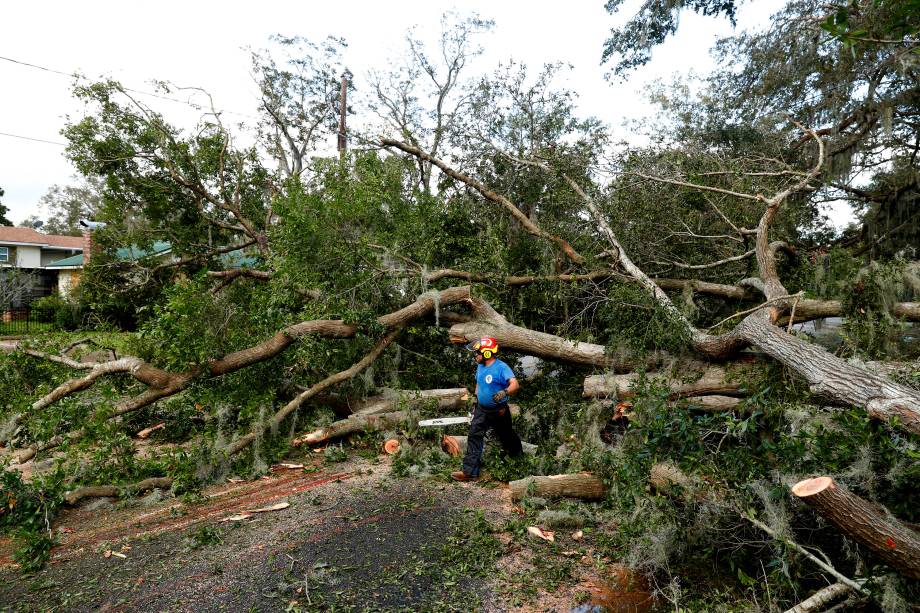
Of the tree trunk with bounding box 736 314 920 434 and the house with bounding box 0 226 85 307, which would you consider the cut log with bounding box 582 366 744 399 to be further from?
the house with bounding box 0 226 85 307

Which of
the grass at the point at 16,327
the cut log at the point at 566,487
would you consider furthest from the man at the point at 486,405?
the grass at the point at 16,327

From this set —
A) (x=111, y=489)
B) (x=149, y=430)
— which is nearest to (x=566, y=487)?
(x=111, y=489)

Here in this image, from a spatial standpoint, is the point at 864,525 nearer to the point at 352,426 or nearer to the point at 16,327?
the point at 352,426

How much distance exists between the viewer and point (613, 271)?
6.88 m

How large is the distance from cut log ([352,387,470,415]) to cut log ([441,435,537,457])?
0.70 metres

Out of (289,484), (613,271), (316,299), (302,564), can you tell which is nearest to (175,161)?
(316,299)

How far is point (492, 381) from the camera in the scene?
16.7ft

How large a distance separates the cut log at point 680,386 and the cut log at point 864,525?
8.60 ft

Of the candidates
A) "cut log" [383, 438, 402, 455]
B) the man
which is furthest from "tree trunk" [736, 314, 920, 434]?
"cut log" [383, 438, 402, 455]

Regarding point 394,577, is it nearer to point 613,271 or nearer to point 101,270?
point 613,271

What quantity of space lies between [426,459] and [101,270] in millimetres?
7269

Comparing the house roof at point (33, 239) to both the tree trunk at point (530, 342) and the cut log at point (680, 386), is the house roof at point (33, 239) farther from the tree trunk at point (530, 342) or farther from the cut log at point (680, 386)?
the cut log at point (680, 386)

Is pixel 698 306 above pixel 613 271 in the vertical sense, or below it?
below

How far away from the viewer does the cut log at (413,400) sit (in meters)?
6.45
